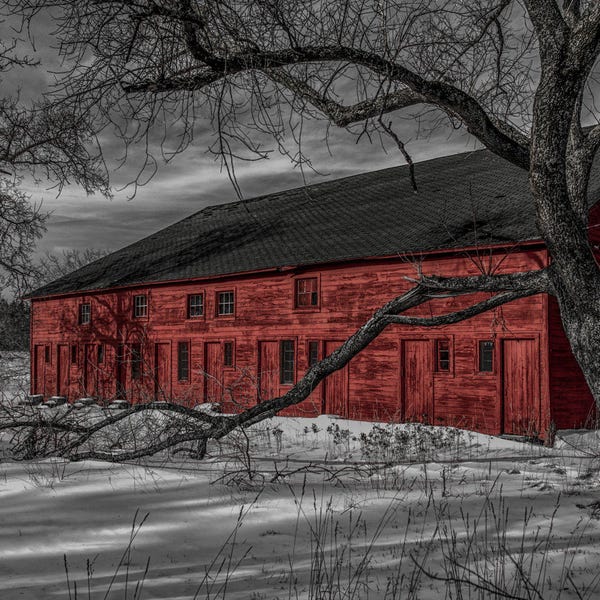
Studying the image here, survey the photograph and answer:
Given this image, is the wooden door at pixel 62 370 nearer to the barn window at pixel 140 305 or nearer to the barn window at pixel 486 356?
the barn window at pixel 140 305

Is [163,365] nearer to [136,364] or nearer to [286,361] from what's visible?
[136,364]

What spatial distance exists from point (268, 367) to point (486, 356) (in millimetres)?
7001

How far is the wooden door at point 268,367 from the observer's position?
20.2 metres

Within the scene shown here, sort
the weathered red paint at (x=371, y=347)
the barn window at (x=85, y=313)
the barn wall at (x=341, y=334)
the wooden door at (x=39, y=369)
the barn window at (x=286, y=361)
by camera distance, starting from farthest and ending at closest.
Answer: the wooden door at (x=39, y=369), the barn window at (x=85, y=313), the barn window at (x=286, y=361), the barn wall at (x=341, y=334), the weathered red paint at (x=371, y=347)

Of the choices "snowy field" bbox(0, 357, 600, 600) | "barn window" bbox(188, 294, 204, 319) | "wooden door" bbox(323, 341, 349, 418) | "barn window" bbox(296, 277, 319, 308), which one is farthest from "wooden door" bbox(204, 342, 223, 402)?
"snowy field" bbox(0, 357, 600, 600)

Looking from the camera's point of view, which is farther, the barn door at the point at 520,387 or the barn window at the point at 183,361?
the barn window at the point at 183,361

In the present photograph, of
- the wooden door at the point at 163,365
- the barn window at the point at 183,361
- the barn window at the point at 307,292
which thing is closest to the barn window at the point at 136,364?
the wooden door at the point at 163,365

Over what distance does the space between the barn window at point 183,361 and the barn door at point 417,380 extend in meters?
8.79

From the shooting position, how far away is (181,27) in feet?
21.4

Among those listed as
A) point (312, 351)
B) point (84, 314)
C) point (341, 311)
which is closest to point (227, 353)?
point (312, 351)

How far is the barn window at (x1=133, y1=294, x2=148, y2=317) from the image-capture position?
25.3 m

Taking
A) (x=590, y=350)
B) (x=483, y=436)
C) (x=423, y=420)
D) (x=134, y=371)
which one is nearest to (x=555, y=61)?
(x=590, y=350)

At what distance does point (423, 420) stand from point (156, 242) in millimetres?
17420

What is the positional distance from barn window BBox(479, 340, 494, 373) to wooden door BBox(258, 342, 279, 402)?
246 inches
